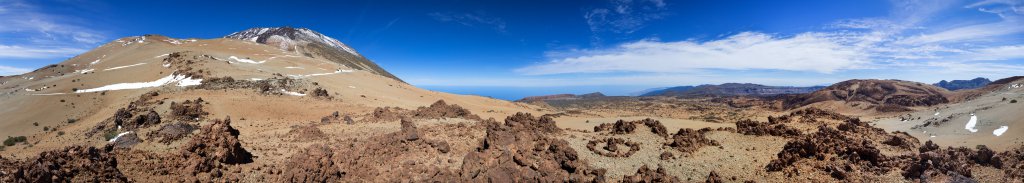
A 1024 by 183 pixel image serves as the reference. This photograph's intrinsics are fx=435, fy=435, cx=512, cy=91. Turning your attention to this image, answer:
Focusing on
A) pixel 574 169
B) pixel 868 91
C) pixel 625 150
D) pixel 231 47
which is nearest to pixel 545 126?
pixel 625 150

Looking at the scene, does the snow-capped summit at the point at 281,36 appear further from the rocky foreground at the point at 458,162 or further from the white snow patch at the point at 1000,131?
the white snow patch at the point at 1000,131

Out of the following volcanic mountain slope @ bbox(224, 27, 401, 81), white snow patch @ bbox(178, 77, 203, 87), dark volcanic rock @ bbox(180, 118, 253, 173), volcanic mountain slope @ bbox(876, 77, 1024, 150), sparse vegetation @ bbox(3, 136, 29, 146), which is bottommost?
volcanic mountain slope @ bbox(876, 77, 1024, 150)

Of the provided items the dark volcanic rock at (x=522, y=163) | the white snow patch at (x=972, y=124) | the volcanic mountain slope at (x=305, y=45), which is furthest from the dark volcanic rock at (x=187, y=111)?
the volcanic mountain slope at (x=305, y=45)

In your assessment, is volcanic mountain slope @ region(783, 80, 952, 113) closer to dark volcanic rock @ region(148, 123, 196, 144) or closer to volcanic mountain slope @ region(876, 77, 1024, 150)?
volcanic mountain slope @ region(876, 77, 1024, 150)

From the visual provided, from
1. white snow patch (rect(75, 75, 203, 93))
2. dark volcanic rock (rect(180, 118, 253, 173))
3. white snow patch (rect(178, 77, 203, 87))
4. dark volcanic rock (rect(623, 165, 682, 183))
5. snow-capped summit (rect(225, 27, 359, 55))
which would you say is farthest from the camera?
snow-capped summit (rect(225, 27, 359, 55))

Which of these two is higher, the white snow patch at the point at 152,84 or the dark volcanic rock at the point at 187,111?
the white snow patch at the point at 152,84

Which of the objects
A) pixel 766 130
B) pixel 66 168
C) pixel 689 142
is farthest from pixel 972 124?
pixel 66 168

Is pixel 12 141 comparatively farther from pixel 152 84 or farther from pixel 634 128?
pixel 634 128

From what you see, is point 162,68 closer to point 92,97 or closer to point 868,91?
point 92,97

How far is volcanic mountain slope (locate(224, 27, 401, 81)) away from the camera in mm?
92375

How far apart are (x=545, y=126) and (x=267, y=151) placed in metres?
11.9

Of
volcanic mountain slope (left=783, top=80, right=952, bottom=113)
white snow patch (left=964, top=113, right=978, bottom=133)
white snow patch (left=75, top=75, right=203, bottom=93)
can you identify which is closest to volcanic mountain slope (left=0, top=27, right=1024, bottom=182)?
white snow patch (left=75, top=75, right=203, bottom=93)

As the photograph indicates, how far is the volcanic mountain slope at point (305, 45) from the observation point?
303ft

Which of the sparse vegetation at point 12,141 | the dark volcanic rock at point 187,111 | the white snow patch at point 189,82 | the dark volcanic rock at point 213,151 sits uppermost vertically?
the white snow patch at point 189,82
